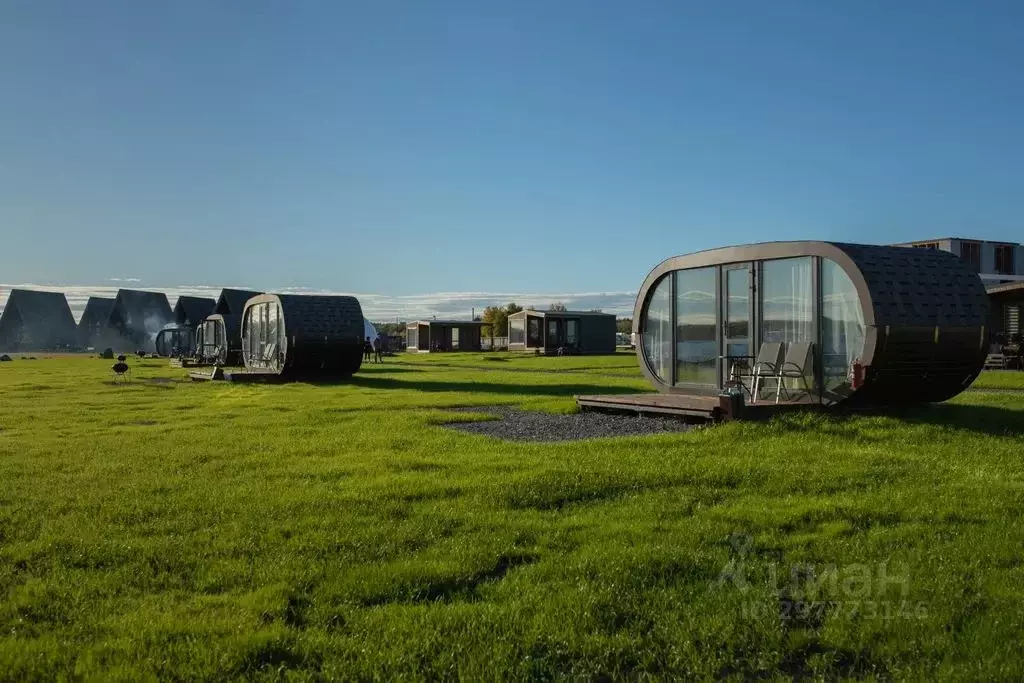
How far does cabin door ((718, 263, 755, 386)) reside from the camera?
41.7 feet

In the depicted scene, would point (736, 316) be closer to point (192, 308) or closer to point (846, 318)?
point (846, 318)

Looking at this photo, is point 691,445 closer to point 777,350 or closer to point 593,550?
point 777,350

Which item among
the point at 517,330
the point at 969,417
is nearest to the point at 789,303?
the point at 969,417

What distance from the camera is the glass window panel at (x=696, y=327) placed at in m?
13.4

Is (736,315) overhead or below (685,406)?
overhead

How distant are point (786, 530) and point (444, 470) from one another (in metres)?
3.17

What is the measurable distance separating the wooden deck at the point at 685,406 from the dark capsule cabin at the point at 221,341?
20500 mm

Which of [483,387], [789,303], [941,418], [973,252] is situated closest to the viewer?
[941,418]

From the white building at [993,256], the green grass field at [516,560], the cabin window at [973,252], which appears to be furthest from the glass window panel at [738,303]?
the cabin window at [973,252]

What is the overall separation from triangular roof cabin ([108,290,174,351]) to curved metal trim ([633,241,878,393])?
71.6m

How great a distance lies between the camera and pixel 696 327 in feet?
45.0

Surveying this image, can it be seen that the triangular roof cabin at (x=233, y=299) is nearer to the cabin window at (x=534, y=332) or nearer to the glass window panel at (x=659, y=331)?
the cabin window at (x=534, y=332)

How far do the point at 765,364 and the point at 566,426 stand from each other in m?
2.93

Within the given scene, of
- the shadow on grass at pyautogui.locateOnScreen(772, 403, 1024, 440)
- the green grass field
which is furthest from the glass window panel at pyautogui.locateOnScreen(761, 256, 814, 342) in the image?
the green grass field
